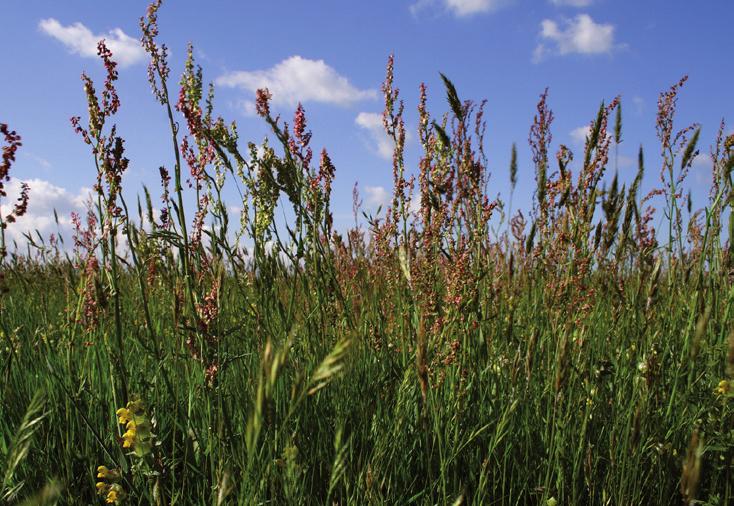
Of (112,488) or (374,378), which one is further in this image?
(374,378)

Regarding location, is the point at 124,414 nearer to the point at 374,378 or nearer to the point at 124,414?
the point at 124,414

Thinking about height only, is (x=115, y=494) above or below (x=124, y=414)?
below

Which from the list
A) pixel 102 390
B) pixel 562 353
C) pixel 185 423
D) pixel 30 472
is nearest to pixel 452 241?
pixel 562 353

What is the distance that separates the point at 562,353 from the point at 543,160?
2.07 m

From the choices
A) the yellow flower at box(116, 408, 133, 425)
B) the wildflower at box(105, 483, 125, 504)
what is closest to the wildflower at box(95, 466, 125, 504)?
the wildflower at box(105, 483, 125, 504)

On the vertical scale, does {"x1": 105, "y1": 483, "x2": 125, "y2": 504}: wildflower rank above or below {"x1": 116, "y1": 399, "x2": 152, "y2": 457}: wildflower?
below

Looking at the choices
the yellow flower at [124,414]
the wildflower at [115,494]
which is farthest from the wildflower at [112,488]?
the yellow flower at [124,414]

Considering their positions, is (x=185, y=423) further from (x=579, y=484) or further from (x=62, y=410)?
(x=579, y=484)

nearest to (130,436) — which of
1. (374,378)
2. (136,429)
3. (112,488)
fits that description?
(136,429)

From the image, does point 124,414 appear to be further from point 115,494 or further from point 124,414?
point 115,494

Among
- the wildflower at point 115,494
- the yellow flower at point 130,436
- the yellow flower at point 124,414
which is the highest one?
the yellow flower at point 124,414

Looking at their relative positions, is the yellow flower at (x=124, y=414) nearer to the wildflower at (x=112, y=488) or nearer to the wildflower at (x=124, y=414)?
the wildflower at (x=124, y=414)

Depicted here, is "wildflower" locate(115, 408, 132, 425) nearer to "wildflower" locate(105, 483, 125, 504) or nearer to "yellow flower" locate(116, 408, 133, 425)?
"yellow flower" locate(116, 408, 133, 425)

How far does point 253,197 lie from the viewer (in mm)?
2104
